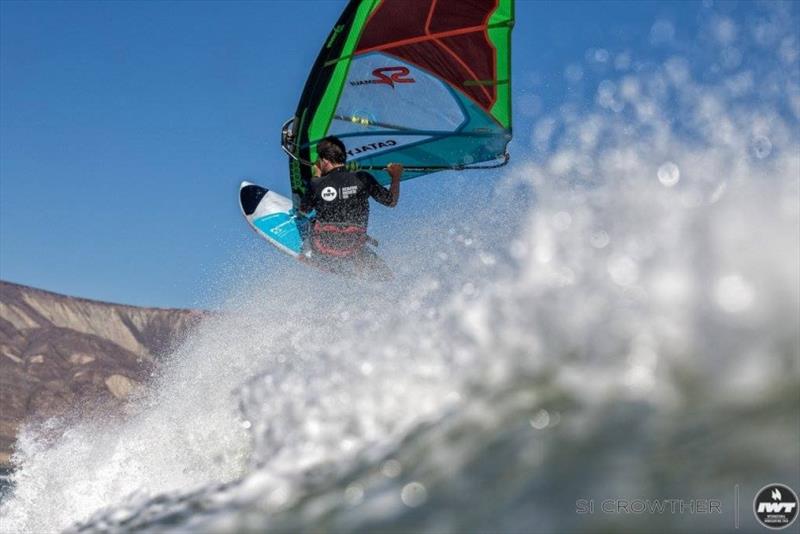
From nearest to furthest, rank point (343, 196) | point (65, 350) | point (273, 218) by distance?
1. point (343, 196)
2. point (273, 218)
3. point (65, 350)

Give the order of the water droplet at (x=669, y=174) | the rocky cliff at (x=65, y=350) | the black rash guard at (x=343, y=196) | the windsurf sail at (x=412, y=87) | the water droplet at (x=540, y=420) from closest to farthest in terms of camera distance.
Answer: the water droplet at (x=540, y=420), the water droplet at (x=669, y=174), the black rash guard at (x=343, y=196), the windsurf sail at (x=412, y=87), the rocky cliff at (x=65, y=350)

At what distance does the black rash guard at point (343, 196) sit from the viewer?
6.74 metres

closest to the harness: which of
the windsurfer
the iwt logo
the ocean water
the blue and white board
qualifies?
the windsurfer

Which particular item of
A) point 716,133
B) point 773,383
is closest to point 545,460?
point 773,383

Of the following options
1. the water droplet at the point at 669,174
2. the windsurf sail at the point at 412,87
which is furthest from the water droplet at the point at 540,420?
the windsurf sail at the point at 412,87

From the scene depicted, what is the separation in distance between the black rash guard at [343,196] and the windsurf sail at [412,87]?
1.10 meters

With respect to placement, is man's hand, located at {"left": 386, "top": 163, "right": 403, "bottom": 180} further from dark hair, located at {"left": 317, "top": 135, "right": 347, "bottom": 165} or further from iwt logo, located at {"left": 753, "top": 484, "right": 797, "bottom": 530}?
iwt logo, located at {"left": 753, "top": 484, "right": 797, "bottom": 530}

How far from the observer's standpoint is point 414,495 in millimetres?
1548

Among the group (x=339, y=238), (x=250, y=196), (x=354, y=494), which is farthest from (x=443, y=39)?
(x=354, y=494)

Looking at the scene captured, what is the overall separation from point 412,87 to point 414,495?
7707mm

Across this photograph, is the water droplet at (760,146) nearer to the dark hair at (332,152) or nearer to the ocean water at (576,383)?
the ocean water at (576,383)

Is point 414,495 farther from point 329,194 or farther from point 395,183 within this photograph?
point 395,183

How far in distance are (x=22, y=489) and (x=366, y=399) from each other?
11.9ft

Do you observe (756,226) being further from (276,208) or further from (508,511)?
(276,208)
